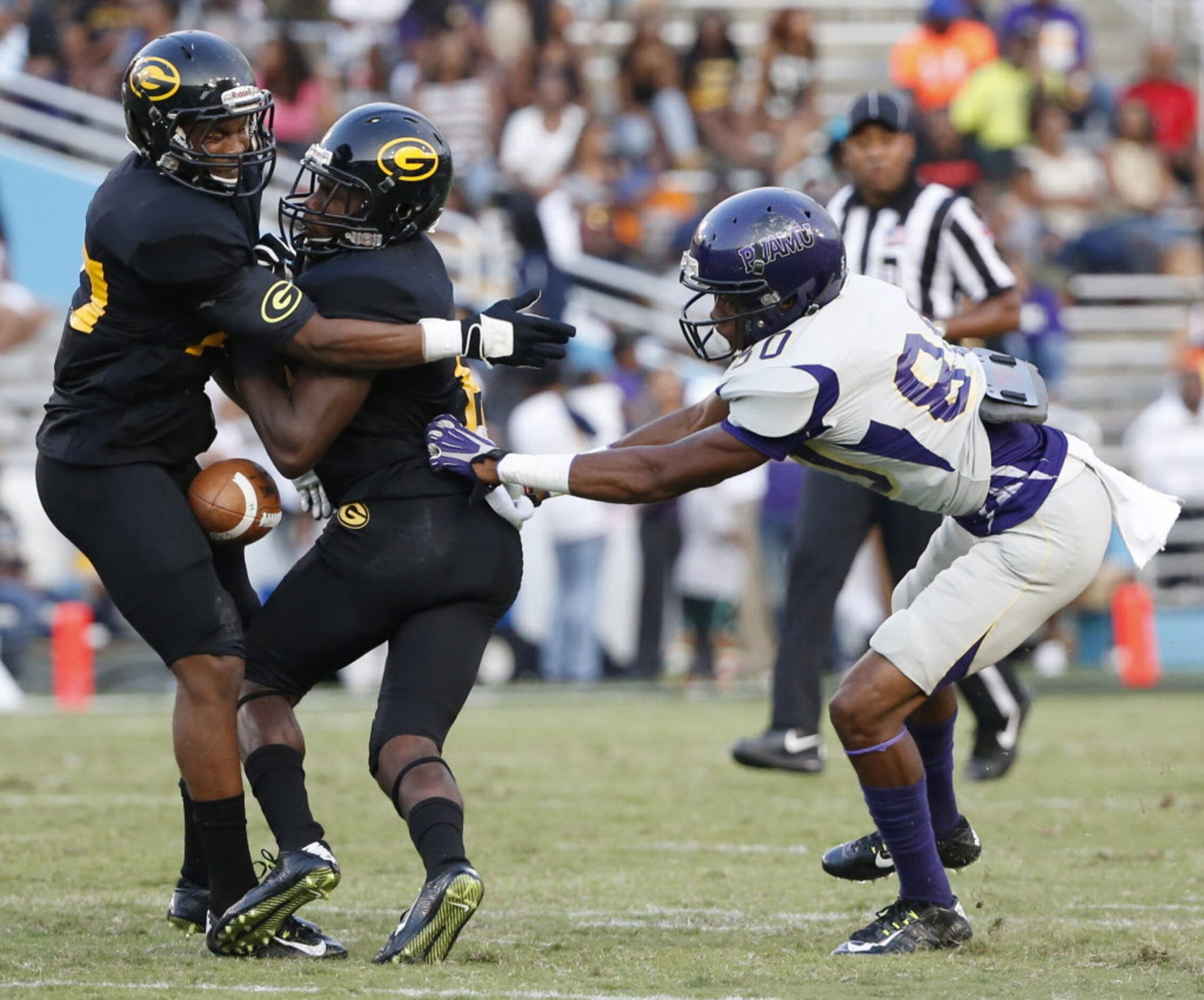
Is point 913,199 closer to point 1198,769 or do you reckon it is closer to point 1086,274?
point 1198,769

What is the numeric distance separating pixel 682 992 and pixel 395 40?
1212cm

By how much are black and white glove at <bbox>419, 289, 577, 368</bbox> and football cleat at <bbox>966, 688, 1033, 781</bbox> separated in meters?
3.26

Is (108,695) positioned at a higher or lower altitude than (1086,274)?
lower

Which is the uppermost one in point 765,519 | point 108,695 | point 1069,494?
point 1069,494

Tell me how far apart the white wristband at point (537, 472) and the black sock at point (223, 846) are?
938 mm

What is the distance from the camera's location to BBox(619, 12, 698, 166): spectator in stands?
1527 centimetres

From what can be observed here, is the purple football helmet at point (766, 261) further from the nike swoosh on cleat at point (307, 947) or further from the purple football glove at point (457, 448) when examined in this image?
the nike swoosh on cleat at point (307, 947)

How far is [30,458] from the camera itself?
1318 centimetres

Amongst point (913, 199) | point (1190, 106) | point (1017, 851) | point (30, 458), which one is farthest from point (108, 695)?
point (1190, 106)

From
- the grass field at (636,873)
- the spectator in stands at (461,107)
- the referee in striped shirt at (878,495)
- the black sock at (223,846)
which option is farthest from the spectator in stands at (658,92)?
the black sock at (223,846)

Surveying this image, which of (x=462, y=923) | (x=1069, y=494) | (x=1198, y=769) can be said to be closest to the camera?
(x=462, y=923)

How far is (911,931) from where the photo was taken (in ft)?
14.5

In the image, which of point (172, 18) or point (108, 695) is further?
point (172, 18)

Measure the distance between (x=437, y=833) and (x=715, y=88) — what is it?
12.0 meters
